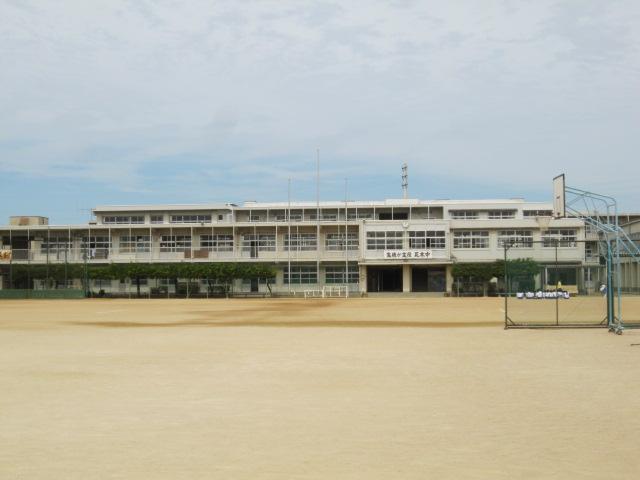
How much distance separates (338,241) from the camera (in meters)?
75.6

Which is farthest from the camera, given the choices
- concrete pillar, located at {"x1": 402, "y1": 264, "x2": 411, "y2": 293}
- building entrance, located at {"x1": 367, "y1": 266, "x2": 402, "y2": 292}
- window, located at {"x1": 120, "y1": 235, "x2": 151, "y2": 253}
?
window, located at {"x1": 120, "y1": 235, "x2": 151, "y2": 253}

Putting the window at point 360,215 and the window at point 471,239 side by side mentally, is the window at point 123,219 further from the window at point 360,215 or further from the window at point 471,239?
the window at point 471,239

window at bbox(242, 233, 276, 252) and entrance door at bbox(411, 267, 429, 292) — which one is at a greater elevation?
window at bbox(242, 233, 276, 252)

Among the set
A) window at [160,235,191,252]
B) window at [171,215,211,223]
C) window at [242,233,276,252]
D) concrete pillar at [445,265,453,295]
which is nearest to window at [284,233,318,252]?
window at [242,233,276,252]

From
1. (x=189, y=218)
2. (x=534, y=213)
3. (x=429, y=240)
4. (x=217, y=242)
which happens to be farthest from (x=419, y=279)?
(x=189, y=218)

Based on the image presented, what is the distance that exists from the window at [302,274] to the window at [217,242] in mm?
7272

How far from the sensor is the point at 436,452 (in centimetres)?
770

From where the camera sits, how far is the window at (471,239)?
7138 centimetres

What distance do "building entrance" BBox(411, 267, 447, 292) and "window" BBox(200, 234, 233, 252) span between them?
20014mm

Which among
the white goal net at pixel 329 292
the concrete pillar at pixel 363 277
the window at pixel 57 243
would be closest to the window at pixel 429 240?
the concrete pillar at pixel 363 277

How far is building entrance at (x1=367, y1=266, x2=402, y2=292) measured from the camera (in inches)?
2899

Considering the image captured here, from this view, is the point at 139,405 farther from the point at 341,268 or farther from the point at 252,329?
the point at 341,268

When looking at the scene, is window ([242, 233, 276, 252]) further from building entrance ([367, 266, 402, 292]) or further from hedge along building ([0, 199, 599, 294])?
building entrance ([367, 266, 402, 292])

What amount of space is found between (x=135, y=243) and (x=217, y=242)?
9.27m
